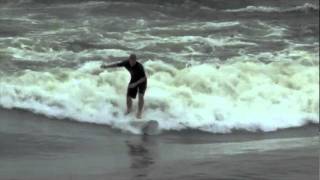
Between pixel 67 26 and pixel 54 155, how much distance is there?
→ 1216 cm

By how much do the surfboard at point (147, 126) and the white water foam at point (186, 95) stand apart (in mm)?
152

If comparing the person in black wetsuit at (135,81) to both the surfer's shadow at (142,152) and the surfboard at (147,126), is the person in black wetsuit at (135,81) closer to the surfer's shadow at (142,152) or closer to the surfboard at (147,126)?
the surfboard at (147,126)

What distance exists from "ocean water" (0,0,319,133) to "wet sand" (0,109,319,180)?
2.34 ft

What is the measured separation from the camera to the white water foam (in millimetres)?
12984

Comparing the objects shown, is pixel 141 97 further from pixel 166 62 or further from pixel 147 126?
pixel 166 62

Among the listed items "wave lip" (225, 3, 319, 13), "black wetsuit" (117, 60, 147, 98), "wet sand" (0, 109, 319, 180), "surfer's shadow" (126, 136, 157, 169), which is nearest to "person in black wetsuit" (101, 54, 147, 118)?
"black wetsuit" (117, 60, 147, 98)

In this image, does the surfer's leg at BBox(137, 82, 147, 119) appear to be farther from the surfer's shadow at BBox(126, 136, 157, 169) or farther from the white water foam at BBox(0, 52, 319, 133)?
the surfer's shadow at BBox(126, 136, 157, 169)

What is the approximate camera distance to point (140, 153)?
1012 cm

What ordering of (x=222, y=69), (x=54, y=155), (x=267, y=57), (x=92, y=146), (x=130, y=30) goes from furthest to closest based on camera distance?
(x=130, y=30) < (x=267, y=57) < (x=222, y=69) < (x=92, y=146) < (x=54, y=155)

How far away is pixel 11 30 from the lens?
1975 cm

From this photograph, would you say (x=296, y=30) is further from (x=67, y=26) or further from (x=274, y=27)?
(x=67, y=26)

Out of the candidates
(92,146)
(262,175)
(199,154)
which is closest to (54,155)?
(92,146)

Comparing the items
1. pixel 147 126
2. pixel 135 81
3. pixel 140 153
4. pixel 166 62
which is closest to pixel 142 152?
pixel 140 153

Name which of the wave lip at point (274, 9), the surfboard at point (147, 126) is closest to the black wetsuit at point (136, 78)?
the surfboard at point (147, 126)
